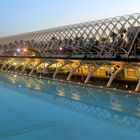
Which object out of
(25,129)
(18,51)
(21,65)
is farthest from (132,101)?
(18,51)

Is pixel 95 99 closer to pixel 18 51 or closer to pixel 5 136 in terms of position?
pixel 5 136

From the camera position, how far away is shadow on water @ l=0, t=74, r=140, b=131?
22625 millimetres

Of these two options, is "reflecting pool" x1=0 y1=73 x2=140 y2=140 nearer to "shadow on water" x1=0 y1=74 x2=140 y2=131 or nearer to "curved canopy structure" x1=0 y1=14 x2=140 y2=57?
"shadow on water" x1=0 y1=74 x2=140 y2=131

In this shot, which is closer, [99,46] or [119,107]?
[119,107]

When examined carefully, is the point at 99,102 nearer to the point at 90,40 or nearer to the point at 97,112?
the point at 97,112

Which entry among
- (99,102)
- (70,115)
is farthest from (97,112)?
(99,102)

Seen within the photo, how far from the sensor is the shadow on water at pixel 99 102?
2262 cm

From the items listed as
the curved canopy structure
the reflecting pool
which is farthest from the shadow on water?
the curved canopy structure

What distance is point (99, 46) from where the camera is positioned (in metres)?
55.4

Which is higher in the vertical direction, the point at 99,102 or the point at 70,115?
the point at 70,115

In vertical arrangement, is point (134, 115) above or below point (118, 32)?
below

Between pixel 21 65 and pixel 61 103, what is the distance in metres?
48.5

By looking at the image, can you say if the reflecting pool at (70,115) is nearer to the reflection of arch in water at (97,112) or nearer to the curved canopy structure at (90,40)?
the reflection of arch in water at (97,112)

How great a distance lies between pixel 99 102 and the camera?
29.3 m
